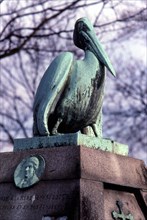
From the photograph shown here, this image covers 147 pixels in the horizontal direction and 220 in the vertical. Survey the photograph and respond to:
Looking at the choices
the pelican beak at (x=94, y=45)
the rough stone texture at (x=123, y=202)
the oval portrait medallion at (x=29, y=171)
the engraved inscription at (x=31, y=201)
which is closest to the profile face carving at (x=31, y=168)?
the oval portrait medallion at (x=29, y=171)

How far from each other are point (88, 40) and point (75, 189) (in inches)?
67.4

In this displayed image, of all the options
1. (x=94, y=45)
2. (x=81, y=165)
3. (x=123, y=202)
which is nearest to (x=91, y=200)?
(x=81, y=165)

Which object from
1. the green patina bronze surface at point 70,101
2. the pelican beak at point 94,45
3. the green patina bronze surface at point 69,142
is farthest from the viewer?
the pelican beak at point 94,45

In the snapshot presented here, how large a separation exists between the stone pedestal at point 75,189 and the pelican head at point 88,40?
1.01 metres

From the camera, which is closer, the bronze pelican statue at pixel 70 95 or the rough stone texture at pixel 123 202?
the rough stone texture at pixel 123 202

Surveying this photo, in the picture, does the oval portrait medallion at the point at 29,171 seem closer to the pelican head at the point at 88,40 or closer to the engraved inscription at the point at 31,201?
the engraved inscription at the point at 31,201

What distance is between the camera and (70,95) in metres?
5.68

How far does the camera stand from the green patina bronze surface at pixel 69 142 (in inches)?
211

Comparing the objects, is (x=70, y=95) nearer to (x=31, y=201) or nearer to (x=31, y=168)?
(x=31, y=168)

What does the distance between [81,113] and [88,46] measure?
740 millimetres

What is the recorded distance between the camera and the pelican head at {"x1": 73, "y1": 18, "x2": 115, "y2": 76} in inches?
233

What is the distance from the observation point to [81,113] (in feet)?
18.8

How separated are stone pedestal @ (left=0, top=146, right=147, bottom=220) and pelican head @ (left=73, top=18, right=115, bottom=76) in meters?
1.01

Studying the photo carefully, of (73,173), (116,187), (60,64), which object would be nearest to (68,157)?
(73,173)
